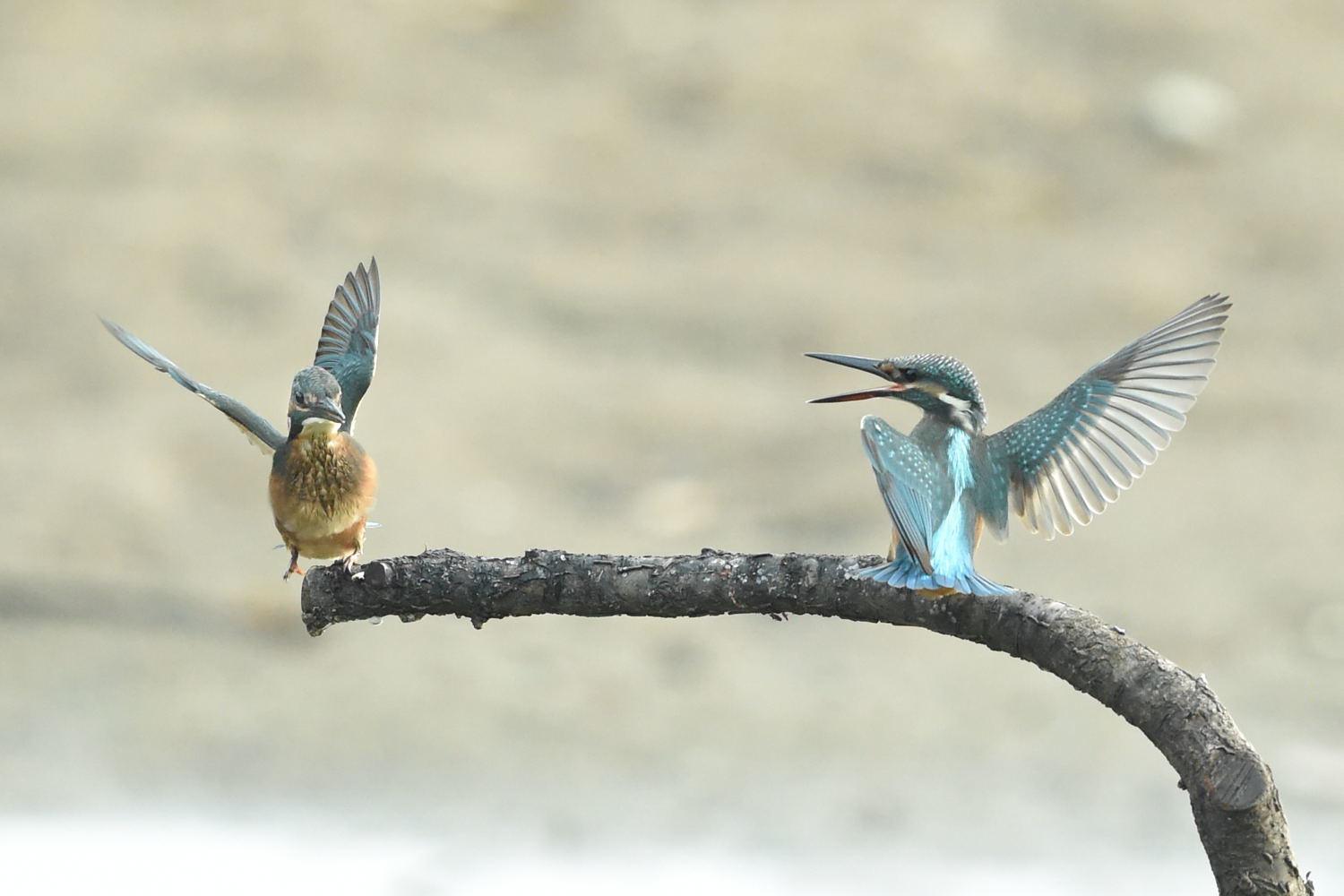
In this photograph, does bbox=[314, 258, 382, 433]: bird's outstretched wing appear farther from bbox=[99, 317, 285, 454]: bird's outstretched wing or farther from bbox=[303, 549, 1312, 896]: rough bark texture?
bbox=[303, 549, 1312, 896]: rough bark texture

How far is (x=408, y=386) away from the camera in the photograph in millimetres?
6355

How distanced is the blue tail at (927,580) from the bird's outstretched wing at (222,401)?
2.57 ft

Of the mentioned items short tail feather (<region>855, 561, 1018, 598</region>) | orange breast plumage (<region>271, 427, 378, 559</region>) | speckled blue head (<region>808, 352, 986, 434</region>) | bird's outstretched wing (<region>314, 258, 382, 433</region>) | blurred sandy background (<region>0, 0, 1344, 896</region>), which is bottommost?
short tail feather (<region>855, 561, 1018, 598</region>)

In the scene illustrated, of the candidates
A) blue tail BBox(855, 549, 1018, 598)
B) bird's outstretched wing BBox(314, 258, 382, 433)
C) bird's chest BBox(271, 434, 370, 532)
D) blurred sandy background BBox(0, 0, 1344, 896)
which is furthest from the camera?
blurred sandy background BBox(0, 0, 1344, 896)

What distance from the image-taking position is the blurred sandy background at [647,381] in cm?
472

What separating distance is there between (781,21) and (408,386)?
329cm

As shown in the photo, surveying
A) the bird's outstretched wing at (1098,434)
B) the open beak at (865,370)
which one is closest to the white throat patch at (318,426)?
the open beak at (865,370)

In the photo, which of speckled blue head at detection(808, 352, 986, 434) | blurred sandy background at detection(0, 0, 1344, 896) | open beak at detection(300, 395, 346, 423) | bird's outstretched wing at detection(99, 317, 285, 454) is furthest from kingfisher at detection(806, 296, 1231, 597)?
blurred sandy background at detection(0, 0, 1344, 896)

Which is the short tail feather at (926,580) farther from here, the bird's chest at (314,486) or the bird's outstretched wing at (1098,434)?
the bird's chest at (314,486)

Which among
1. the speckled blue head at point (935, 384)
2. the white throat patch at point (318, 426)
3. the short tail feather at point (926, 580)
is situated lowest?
the short tail feather at point (926, 580)

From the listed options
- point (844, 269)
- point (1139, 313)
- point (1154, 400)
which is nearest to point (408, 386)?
point (844, 269)

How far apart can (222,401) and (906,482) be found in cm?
82

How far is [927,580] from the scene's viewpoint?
179 cm

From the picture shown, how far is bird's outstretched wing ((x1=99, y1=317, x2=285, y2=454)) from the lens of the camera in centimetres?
203
